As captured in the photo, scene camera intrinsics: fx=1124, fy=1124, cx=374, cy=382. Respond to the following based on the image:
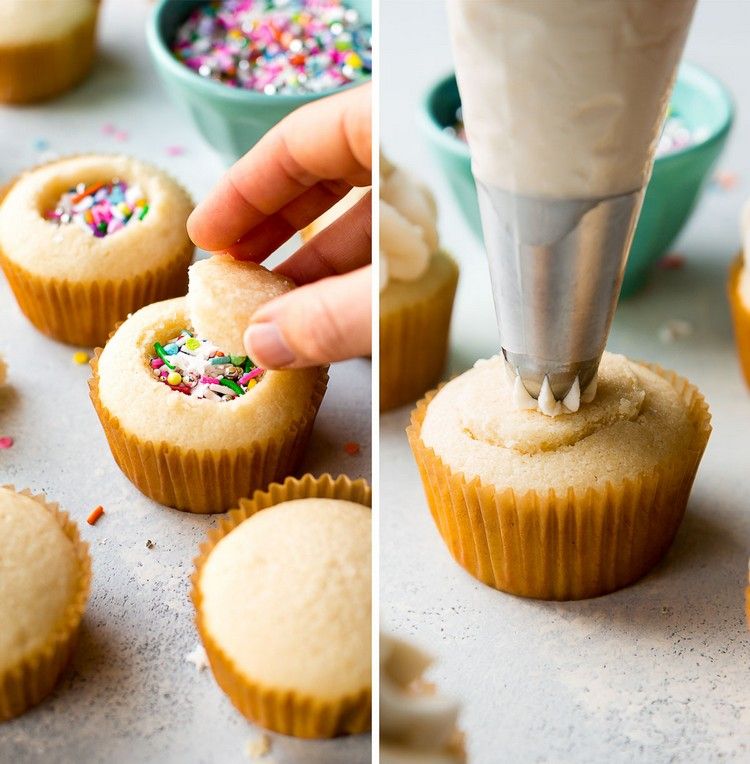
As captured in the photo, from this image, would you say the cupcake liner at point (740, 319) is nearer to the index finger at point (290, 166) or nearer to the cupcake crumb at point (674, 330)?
the cupcake crumb at point (674, 330)

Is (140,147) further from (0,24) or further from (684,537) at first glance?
(684,537)

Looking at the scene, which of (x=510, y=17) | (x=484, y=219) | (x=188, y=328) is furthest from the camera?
(x=188, y=328)

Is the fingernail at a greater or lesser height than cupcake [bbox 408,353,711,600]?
greater

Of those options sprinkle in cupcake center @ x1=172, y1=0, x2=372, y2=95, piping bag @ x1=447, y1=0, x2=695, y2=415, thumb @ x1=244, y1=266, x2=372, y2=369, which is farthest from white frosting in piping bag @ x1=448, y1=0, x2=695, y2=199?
sprinkle in cupcake center @ x1=172, y1=0, x2=372, y2=95

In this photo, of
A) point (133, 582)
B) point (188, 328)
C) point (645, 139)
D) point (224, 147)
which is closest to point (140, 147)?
point (224, 147)

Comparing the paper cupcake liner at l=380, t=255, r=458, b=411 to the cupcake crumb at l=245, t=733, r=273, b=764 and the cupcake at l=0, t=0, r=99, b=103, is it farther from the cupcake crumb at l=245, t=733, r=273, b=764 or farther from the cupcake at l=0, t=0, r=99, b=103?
the cupcake at l=0, t=0, r=99, b=103

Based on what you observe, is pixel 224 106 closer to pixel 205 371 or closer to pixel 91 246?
pixel 91 246

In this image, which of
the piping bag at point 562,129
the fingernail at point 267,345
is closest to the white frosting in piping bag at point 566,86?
the piping bag at point 562,129
